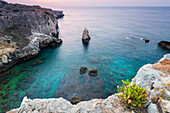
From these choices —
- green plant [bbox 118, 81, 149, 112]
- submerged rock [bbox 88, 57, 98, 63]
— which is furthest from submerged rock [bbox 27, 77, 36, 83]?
green plant [bbox 118, 81, 149, 112]

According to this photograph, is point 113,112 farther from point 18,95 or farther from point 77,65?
point 77,65

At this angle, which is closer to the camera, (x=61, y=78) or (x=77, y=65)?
(x=61, y=78)

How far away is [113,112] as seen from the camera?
287 inches

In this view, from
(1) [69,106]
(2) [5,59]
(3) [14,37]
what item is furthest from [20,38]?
(1) [69,106]

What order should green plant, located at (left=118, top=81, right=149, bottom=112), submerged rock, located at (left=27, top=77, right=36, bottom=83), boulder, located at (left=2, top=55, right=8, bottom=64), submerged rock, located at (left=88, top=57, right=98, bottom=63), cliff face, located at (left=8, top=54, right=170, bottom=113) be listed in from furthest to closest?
1. submerged rock, located at (left=88, top=57, right=98, bottom=63)
2. boulder, located at (left=2, top=55, right=8, bottom=64)
3. submerged rock, located at (left=27, top=77, right=36, bottom=83)
4. cliff face, located at (left=8, top=54, right=170, bottom=113)
5. green plant, located at (left=118, top=81, right=149, bottom=112)

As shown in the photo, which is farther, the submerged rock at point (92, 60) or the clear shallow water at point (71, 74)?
the submerged rock at point (92, 60)

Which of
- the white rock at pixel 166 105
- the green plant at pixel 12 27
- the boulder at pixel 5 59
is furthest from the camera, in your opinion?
the green plant at pixel 12 27

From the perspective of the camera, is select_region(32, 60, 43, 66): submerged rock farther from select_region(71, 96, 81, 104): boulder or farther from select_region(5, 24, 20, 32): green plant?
select_region(71, 96, 81, 104): boulder

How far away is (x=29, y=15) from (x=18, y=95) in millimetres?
36641

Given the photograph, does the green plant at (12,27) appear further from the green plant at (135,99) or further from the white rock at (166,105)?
the white rock at (166,105)

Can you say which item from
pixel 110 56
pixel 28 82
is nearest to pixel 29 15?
pixel 28 82

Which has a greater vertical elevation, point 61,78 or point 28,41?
point 28,41

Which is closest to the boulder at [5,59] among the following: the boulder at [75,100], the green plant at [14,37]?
the green plant at [14,37]

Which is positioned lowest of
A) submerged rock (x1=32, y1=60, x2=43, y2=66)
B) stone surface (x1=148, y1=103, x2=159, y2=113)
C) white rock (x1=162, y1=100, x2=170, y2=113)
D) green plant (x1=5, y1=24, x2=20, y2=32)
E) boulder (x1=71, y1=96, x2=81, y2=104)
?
boulder (x1=71, y1=96, x2=81, y2=104)
